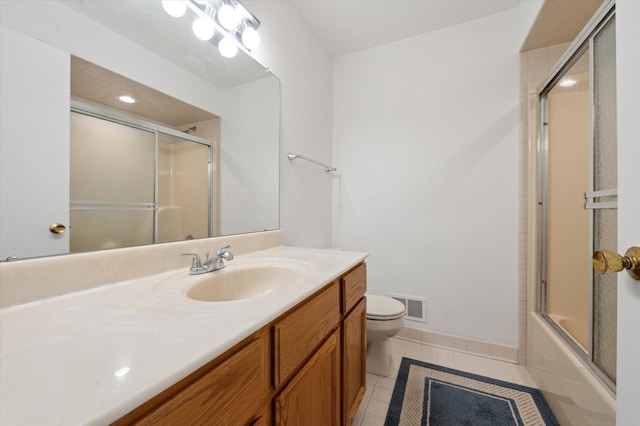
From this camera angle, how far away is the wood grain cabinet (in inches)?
15.5

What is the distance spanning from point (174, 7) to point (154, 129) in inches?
20.0

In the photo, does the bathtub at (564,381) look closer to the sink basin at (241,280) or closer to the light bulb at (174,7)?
the sink basin at (241,280)

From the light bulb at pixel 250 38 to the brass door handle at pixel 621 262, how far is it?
1.52 metres

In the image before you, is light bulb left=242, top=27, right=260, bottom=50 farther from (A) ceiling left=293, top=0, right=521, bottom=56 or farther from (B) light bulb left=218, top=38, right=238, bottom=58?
(A) ceiling left=293, top=0, right=521, bottom=56

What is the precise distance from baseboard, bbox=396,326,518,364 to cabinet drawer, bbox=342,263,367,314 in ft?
3.49

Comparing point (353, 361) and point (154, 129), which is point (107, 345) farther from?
point (353, 361)

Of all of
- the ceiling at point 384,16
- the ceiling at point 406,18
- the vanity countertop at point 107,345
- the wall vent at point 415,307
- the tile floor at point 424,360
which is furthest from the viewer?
the wall vent at point 415,307

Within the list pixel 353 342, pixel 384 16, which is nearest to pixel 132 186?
pixel 353 342

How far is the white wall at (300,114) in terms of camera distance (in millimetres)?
1521

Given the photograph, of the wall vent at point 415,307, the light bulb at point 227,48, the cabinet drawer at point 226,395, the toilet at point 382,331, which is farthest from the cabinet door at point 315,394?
the light bulb at point 227,48

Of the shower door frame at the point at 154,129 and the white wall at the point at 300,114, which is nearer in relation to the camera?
the shower door frame at the point at 154,129

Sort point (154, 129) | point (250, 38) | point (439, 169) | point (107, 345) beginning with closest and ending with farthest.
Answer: point (107, 345)
point (154, 129)
point (250, 38)
point (439, 169)

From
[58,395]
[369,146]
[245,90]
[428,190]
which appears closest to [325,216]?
[369,146]

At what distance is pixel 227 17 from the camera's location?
3.76ft
